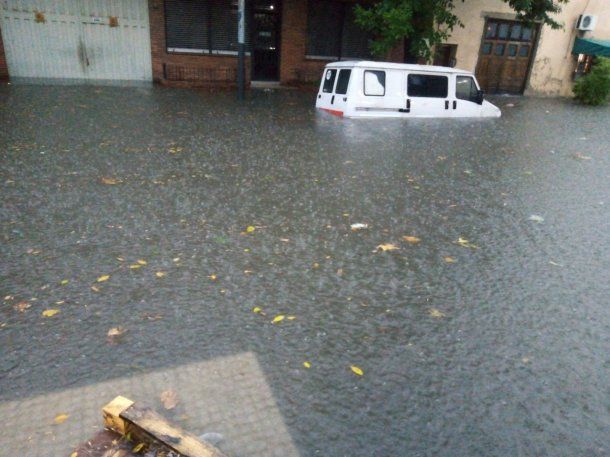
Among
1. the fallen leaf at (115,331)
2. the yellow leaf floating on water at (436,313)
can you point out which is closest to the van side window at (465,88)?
the yellow leaf floating on water at (436,313)

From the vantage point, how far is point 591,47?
63.2ft

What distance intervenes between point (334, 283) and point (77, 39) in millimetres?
15603

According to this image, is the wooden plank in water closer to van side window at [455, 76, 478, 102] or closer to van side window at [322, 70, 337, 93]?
van side window at [322, 70, 337, 93]

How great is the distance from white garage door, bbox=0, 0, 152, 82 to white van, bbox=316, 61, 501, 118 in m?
7.87

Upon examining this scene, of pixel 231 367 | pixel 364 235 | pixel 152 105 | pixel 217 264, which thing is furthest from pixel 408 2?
pixel 231 367

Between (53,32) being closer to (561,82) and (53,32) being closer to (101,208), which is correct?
(101,208)

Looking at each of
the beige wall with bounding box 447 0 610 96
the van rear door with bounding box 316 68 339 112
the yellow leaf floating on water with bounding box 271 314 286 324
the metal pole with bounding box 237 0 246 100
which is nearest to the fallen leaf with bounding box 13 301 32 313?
the yellow leaf floating on water with bounding box 271 314 286 324

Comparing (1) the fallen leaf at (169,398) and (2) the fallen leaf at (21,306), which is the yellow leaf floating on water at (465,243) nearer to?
(1) the fallen leaf at (169,398)

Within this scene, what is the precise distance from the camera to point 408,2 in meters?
12.9

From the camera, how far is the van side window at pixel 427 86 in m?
11.2

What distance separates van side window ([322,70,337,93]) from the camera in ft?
37.5

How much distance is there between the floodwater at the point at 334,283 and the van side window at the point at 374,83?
3696 millimetres

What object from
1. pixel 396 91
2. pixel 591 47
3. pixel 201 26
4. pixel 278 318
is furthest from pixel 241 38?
pixel 591 47

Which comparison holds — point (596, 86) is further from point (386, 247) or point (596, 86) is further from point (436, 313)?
point (436, 313)
